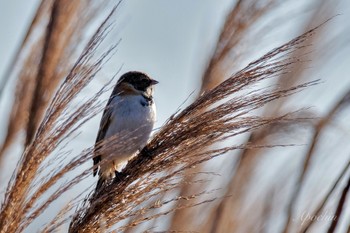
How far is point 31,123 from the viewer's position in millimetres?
2135

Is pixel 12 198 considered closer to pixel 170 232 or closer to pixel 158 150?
pixel 158 150

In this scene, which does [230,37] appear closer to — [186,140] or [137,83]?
[186,140]

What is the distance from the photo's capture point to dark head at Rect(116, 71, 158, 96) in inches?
167

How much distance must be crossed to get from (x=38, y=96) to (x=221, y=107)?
569 millimetres

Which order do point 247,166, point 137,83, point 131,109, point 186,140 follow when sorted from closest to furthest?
point 186,140
point 247,166
point 131,109
point 137,83

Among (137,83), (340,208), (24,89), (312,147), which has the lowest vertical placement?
(340,208)

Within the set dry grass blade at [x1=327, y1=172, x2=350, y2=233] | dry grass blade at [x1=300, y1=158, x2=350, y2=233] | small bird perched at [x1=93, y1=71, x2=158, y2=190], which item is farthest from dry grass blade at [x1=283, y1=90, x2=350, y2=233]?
small bird perched at [x1=93, y1=71, x2=158, y2=190]

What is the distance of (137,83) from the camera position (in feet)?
14.3

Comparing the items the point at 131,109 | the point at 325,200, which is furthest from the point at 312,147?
the point at 131,109

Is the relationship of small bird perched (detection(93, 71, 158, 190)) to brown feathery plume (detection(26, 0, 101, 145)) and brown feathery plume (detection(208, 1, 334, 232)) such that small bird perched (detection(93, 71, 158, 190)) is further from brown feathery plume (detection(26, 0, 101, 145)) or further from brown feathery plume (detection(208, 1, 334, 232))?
brown feathery plume (detection(26, 0, 101, 145))

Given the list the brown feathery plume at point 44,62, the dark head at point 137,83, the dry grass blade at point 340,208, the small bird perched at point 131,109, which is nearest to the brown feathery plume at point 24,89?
the brown feathery plume at point 44,62

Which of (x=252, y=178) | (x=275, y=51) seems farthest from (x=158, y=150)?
(x=252, y=178)

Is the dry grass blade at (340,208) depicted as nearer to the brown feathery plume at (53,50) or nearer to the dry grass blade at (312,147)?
the dry grass blade at (312,147)

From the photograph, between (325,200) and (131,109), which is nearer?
(325,200)
